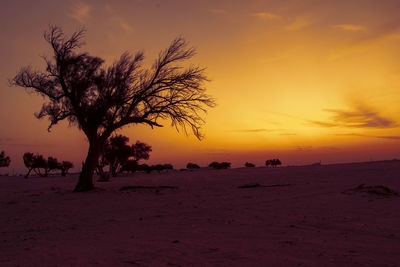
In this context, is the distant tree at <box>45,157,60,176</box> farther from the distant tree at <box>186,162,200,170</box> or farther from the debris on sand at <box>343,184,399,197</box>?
the debris on sand at <box>343,184,399,197</box>

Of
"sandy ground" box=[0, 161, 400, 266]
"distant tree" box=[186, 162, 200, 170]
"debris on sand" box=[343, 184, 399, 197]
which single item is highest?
"distant tree" box=[186, 162, 200, 170]

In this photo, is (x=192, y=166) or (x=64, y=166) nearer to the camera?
(x=64, y=166)

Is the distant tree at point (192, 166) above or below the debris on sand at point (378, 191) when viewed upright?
above

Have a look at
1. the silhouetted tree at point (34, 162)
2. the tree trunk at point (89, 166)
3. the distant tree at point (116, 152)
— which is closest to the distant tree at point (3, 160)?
the silhouetted tree at point (34, 162)

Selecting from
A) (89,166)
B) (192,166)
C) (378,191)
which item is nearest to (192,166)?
(192,166)

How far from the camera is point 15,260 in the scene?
16.7ft

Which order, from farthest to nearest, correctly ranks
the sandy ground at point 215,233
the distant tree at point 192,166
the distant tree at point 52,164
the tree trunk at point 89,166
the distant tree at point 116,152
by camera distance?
the distant tree at point 192,166, the distant tree at point 52,164, the distant tree at point 116,152, the tree trunk at point 89,166, the sandy ground at point 215,233

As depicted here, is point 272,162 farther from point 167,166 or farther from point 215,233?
point 215,233

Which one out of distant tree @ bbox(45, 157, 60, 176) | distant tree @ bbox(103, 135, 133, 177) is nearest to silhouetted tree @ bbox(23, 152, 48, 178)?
distant tree @ bbox(45, 157, 60, 176)

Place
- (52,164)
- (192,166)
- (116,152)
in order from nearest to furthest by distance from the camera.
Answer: (116,152) < (52,164) < (192,166)

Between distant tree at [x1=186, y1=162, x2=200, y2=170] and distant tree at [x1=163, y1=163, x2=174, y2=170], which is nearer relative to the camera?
distant tree at [x1=163, y1=163, x2=174, y2=170]

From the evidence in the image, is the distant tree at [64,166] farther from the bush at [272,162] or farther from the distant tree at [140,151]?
the bush at [272,162]

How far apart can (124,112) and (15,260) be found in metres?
13.5

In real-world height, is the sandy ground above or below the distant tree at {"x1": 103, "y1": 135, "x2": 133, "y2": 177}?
below
